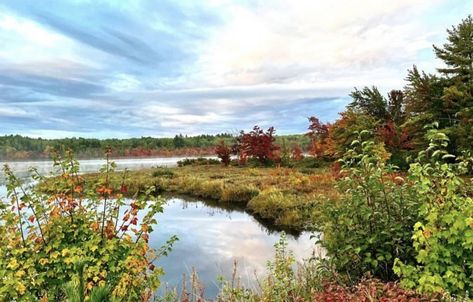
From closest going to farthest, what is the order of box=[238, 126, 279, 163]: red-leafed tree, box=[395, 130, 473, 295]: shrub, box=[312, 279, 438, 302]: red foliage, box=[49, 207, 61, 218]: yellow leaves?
box=[312, 279, 438, 302]: red foliage
box=[395, 130, 473, 295]: shrub
box=[49, 207, 61, 218]: yellow leaves
box=[238, 126, 279, 163]: red-leafed tree

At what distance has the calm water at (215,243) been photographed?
9.27m

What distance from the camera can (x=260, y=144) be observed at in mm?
36156

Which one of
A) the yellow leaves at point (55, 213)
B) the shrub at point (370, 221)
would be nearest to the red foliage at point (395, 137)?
the shrub at point (370, 221)

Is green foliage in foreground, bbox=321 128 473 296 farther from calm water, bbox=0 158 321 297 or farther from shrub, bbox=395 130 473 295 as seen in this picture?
calm water, bbox=0 158 321 297

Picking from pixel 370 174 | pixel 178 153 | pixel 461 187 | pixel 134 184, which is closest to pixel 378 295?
pixel 370 174

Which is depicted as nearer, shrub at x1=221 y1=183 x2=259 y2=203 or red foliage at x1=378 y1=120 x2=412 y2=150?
shrub at x1=221 y1=183 x2=259 y2=203

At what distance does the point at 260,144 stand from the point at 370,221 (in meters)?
31.1

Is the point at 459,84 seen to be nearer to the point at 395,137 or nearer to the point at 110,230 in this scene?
the point at 395,137

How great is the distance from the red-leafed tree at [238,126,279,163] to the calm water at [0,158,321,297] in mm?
18907

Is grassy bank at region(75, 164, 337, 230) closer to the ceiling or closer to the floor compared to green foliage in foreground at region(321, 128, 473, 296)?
closer to the floor

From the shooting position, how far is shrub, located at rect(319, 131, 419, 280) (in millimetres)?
4930

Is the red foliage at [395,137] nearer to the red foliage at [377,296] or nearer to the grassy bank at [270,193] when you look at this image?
the grassy bank at [270,193]

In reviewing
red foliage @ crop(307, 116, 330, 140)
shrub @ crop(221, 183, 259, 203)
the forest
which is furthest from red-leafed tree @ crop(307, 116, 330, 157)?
the forest

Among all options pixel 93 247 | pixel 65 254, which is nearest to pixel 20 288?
pixel 65 254
